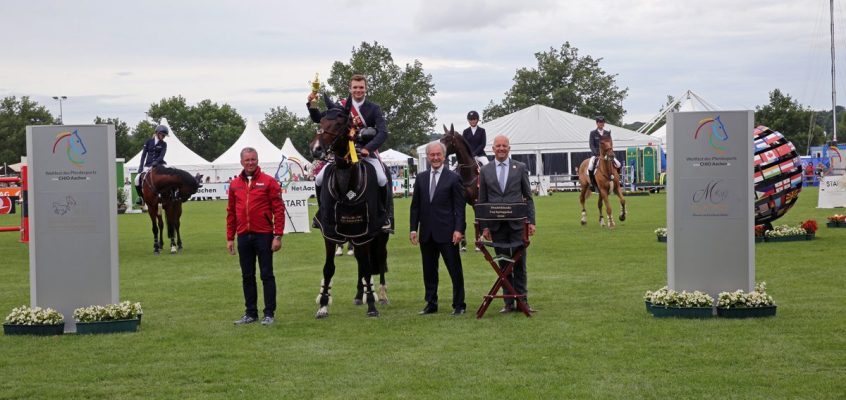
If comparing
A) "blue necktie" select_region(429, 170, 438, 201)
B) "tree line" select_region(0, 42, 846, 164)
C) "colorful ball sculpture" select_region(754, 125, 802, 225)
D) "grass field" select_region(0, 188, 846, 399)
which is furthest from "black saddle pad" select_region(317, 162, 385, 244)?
"tree line" select_region(0, 42, 846, 164)

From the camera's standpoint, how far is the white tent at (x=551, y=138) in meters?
62.5

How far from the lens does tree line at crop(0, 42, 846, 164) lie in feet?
338

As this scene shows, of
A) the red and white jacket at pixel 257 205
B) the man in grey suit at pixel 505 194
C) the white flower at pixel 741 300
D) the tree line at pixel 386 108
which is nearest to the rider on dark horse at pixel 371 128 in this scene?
the red and white jacket at pixel 257 205

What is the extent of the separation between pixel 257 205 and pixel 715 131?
16.8 ft

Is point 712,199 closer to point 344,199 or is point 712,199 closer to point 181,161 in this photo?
point 344,199

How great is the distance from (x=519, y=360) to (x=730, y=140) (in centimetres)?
381

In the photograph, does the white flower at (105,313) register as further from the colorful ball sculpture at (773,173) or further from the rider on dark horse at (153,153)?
the colorful ball sculpture at (773,173)

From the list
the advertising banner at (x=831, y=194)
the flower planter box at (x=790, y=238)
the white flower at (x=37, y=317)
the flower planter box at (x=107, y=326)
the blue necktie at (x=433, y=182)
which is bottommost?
the flower planter box at (x=107, y=326)

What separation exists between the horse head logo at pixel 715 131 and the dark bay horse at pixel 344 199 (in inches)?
149

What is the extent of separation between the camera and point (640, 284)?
46.8 ft

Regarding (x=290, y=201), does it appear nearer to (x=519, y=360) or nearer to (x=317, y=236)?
(x=317, y=236)

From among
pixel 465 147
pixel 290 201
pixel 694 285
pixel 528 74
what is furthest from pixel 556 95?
pixel 694 285

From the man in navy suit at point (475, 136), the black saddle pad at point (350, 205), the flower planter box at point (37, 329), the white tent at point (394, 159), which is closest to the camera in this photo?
the flower planter box at point (37, 329)

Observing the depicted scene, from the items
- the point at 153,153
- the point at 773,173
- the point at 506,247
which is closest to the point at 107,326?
the point at 506,247
